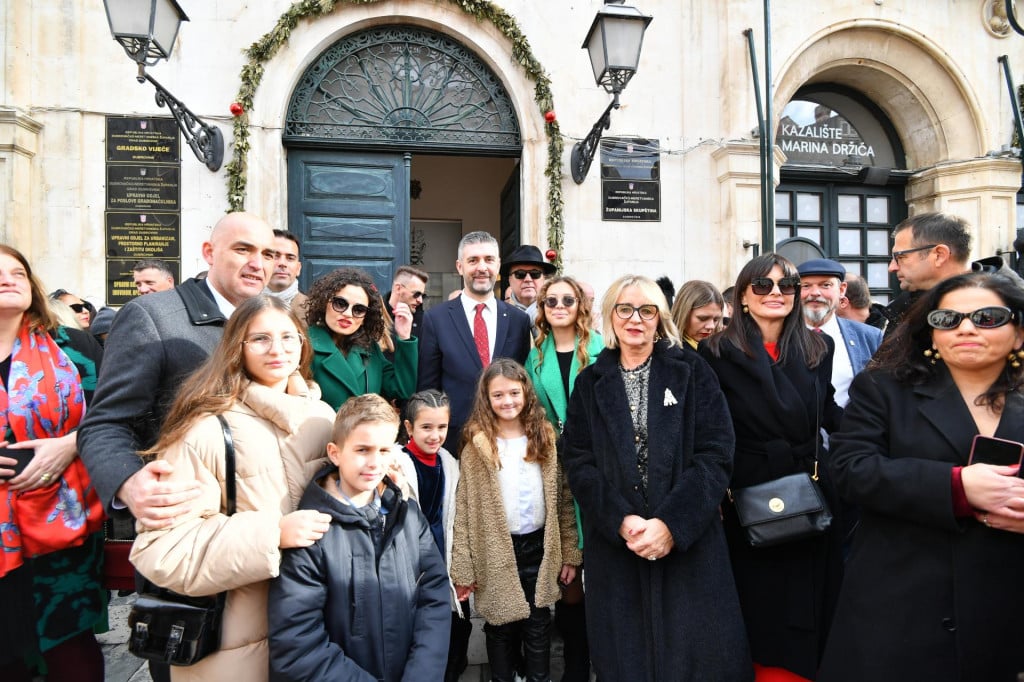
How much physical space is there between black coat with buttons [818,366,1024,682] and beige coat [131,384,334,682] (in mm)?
1842

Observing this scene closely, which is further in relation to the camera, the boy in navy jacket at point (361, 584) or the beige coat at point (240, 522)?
the boy in navy jacket at point (361, 584)

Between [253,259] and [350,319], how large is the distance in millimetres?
865

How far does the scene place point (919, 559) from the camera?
185cm

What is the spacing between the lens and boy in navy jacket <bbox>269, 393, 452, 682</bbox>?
189 centimetres

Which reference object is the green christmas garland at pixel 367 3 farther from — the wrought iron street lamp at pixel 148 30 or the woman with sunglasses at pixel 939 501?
the woman with sunglasses at pixel 939 501

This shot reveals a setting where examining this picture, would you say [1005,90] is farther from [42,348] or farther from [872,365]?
[42,348]

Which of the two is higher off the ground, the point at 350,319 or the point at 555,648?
the point at 350,319

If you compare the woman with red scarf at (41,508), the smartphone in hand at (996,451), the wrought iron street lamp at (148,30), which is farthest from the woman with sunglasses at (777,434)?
the wrought iron street lamp at (148,30)

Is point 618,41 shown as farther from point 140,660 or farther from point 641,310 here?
point 140,660

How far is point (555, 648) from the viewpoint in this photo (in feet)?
11.6

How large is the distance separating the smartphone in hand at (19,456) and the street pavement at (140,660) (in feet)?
5.36

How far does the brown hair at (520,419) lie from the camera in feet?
9.68

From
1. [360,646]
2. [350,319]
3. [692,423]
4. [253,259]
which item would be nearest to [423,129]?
[350,319]

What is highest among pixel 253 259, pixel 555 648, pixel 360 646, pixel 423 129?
pixel 423 129
